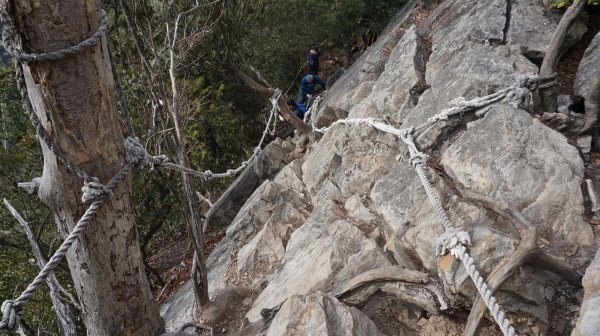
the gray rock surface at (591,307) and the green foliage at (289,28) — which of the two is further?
the green foliage at (289,28)

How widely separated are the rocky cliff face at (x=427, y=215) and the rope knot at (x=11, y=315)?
1.91 m

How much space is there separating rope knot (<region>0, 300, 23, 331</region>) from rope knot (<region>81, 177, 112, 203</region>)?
501 mm

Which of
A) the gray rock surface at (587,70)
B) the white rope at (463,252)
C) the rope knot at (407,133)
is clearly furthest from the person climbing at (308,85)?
the white rope at (463,252)

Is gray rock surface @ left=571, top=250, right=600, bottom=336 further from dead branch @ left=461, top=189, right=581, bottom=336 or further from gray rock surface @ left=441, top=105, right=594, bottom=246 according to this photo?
gray rock surface @ left=441, top=105, right=594, bottom=246

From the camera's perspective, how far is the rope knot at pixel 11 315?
1.66 meters

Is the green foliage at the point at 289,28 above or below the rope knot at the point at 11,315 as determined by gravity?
below

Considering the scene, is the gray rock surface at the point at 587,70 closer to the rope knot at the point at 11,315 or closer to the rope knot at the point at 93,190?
the rope knot at the point at 93,190

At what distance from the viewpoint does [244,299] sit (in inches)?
202

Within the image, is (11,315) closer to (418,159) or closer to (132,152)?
(132,152)

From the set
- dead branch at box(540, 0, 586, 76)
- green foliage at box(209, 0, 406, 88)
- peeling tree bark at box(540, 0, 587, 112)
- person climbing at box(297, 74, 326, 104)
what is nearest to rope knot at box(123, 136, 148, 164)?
peeling tree bark at box(540, 0, 587, 112)

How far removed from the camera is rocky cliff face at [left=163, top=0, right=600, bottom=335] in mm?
3137

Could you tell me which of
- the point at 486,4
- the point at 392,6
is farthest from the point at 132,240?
the point at 392,6

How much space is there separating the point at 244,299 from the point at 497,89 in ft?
12.9

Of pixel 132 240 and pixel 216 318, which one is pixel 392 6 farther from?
pixel 132 240
